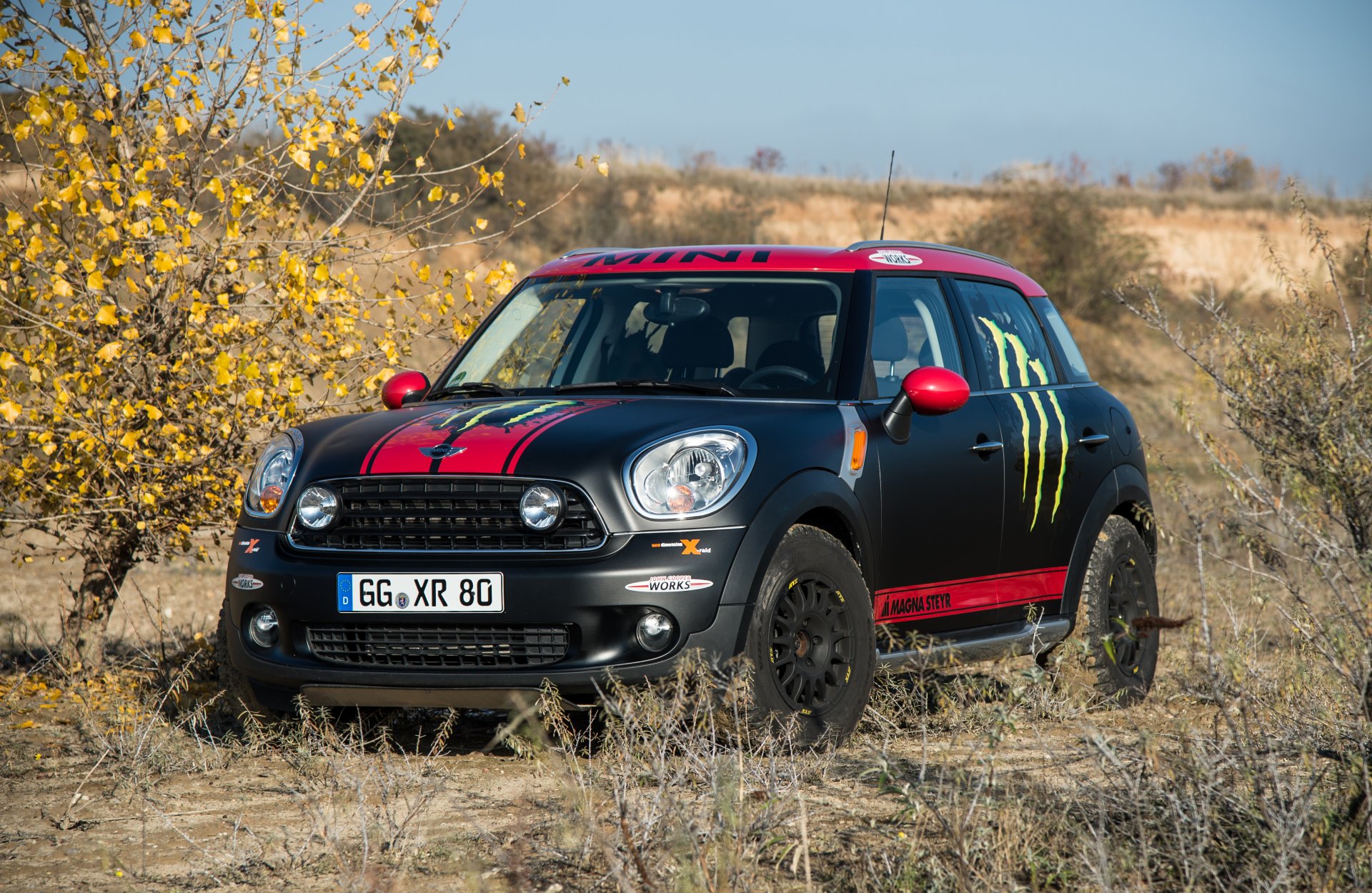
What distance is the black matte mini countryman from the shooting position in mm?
4793

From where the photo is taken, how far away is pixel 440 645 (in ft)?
16.1

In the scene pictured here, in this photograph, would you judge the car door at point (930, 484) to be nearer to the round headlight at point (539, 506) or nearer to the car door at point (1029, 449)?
the car door at point (1029, 449)

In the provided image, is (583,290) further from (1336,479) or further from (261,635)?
(1336,479)

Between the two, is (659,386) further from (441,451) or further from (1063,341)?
(1063,341)

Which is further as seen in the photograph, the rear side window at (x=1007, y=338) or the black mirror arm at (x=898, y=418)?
the rear side window at (x=1007, y=338)

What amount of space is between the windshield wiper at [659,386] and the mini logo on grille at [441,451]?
88 cm

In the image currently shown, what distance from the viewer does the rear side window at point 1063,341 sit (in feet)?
23.8

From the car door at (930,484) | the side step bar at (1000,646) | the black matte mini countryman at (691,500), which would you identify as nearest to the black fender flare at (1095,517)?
the black matte mini countryman at (691,500)

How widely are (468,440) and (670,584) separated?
856 millimetres

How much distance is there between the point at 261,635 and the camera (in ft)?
17.1

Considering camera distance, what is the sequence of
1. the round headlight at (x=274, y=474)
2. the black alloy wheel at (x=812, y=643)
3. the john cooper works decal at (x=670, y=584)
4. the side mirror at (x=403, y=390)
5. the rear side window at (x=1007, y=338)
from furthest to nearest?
the rear side window at (x=1007, y=338) → the side mirror at (x=403, y=390) → the round headlight at (x=274, y=474) → the black alloy wheel at (x=812, y=643) → the john cooper works decal at (x=670, y=584)

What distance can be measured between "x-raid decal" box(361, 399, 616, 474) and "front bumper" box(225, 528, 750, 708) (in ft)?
0.94

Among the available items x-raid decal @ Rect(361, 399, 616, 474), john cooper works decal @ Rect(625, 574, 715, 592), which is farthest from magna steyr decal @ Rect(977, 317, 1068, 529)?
john cooper works decal @ Rect(625, 574, 715, 592)

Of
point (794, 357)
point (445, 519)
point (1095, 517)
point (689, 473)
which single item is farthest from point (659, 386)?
point (1095, 517)
